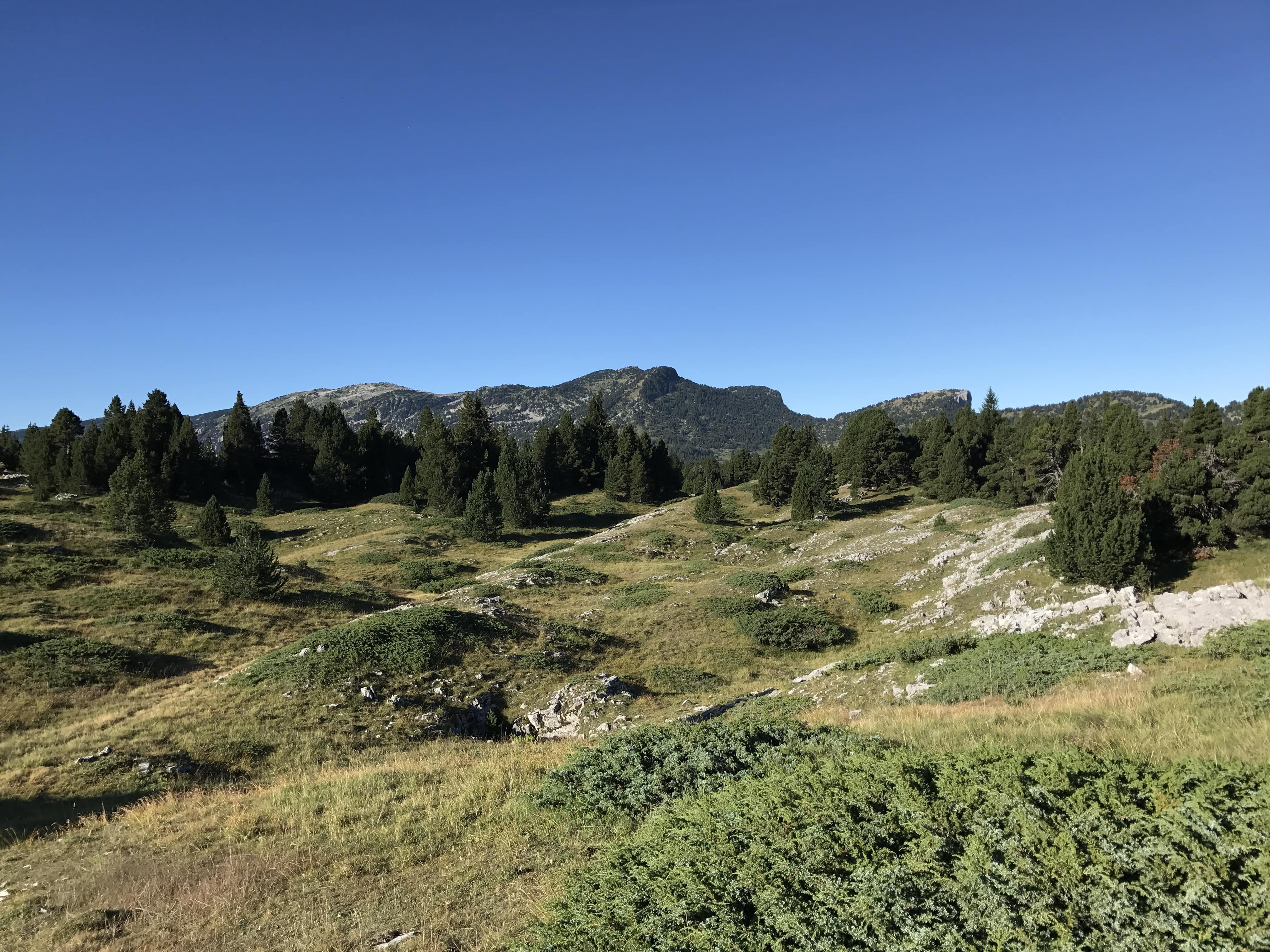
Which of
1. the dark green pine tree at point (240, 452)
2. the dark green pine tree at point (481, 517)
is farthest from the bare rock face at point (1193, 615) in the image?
the dark green pine tree at point (240, 452)

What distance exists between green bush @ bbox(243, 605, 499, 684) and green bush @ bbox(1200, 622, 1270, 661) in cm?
2457

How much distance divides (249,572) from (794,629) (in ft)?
98.3

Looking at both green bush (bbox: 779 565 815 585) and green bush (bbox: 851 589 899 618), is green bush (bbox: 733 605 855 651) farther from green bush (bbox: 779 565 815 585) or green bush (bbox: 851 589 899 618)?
green bush (bbox: 779 565 815 585)

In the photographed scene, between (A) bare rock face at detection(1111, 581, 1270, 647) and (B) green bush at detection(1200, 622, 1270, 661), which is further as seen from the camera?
(A) bare rock face at detection(1111, 581, 1270, 647)

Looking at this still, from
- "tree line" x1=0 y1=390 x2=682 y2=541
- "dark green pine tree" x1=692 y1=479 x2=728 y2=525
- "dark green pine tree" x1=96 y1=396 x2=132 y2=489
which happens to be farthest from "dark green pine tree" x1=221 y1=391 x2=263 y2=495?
"dark green pine tree" x1=692 y1=479 x2=728 y2=525

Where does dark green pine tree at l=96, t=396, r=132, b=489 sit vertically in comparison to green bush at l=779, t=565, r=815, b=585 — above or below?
above

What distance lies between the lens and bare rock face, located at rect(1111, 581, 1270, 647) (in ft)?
52.4

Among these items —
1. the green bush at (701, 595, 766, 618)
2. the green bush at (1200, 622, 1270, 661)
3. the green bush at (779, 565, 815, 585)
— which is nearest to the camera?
the green bush at (1200, 622, 1270, 661)

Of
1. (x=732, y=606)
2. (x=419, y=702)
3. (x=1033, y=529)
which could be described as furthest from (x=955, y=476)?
(x=419, y=702)

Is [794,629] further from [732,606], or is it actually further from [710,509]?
[710,509]

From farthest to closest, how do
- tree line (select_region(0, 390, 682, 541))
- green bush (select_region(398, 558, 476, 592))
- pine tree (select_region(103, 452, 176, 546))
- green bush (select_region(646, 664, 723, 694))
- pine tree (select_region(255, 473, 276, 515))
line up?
pine tree (select_region(255, 473, 276, 515)) < tree line (select_region(0, 390, 682, 541)) < green bush (select_region(398, 558, 476, 592)) < pine tree (select_region(103, 452, 176, 546)) < green bush (select_region(646, 664, 723, 694))

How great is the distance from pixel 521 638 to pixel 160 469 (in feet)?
199

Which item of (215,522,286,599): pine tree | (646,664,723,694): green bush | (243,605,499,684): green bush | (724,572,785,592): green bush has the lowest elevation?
(646,664,723,694): green bush

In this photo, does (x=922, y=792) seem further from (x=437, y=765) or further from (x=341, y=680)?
(x=341, y=680)
